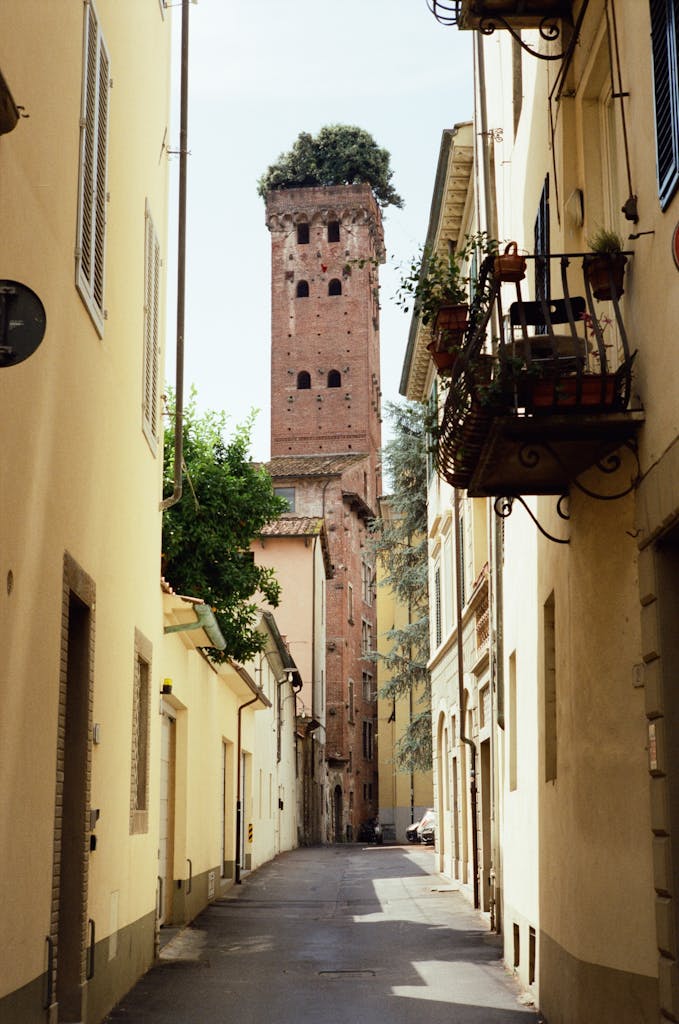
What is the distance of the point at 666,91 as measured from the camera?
6.42 metres

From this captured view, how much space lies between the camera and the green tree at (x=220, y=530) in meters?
21.8

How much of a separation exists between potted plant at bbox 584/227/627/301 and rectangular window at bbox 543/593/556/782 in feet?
10.3

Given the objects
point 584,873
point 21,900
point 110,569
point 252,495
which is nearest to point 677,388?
point 584,873

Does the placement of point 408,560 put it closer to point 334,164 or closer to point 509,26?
point 509,26

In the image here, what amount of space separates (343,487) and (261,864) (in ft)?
113

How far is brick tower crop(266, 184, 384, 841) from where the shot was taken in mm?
64812

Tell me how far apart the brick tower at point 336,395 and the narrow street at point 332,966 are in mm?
42572

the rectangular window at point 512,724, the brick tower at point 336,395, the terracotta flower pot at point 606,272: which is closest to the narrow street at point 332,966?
the rectangular window at point 512,724

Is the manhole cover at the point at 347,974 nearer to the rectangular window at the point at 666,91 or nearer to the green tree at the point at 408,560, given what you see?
the rectangular window at the point at 666,91

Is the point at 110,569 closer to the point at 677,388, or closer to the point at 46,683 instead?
the point at 46,683

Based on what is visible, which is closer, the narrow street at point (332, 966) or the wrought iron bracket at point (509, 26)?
the wrought iron bracket at point (509, 26)

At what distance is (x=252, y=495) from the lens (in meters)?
22.6

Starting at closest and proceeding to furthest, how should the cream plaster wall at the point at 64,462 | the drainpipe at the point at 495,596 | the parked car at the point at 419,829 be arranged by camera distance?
the cream plaster wall at the point at 64,462 → the drainpipe at the point at 495,596 → the parked car at the point at 419,829

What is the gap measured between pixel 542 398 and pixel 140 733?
659cm
